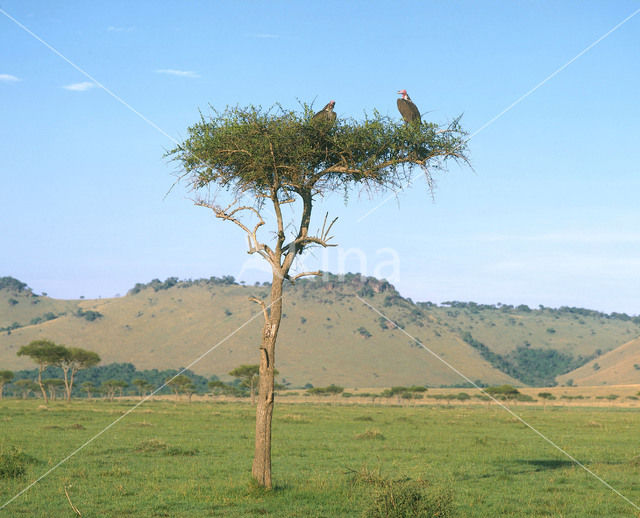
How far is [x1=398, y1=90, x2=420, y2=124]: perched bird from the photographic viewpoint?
690 inches

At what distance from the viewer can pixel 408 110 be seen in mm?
17500

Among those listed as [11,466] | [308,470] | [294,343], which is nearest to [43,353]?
[11,466]

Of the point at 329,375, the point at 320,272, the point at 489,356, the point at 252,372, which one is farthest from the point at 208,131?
the point at 489,356

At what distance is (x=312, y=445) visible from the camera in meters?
31.9

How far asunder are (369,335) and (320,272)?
168 meters

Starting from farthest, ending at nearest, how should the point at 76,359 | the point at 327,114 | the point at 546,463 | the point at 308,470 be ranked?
1. the point at 76,359
2. the point at 546,463
3. the point at 308,470
4. the point at 327,114

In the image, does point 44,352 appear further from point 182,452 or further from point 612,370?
point 612,370

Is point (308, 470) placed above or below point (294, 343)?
below

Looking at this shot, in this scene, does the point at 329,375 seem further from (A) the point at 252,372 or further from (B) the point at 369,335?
(A) the point at 252,372

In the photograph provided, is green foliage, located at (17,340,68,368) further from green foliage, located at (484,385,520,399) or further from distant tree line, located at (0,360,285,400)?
green foliage, located at (484,385,520,399)

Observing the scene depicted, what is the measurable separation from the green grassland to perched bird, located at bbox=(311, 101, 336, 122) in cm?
855

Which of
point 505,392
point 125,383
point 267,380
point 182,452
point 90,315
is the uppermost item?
point 90,315

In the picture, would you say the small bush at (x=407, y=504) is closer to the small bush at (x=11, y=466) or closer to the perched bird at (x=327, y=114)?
the perched bird at (x=327, y=114)

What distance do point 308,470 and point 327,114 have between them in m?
12.1
